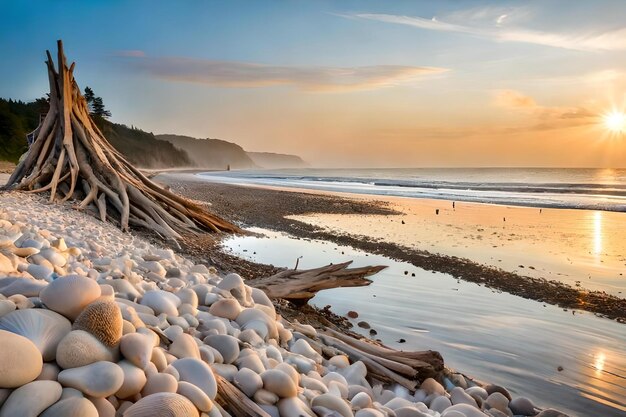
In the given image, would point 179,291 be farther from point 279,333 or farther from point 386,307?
point 386,307

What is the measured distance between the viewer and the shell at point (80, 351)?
5.86ft

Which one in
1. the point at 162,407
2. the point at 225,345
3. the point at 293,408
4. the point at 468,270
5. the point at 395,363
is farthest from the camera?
the point at 468,270

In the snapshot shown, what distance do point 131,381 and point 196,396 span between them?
262 millimetres

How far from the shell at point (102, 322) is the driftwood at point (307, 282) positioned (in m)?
2.49

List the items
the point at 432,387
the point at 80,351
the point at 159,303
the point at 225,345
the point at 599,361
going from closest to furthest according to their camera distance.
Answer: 1. the point at 80,351
2. the point at 225,345
3. the point at 159,303
4. the point at 432,387
5. the point at 599,361

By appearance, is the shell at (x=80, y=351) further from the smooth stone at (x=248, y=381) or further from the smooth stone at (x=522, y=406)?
Result: the smooth stone at (x=522, y=406)

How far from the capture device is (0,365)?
1578 mm

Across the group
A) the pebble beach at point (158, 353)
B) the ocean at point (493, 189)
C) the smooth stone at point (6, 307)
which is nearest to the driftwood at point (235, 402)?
the pebble beach at point (158, 353)

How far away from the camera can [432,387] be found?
3.21 metres

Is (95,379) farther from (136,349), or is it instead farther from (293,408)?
(293,408)

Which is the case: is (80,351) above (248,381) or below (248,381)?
above

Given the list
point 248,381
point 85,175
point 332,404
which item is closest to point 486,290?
point 332,404

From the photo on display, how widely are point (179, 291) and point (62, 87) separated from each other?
667 centimetres

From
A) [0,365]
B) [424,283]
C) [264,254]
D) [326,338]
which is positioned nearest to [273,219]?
[264,254]
